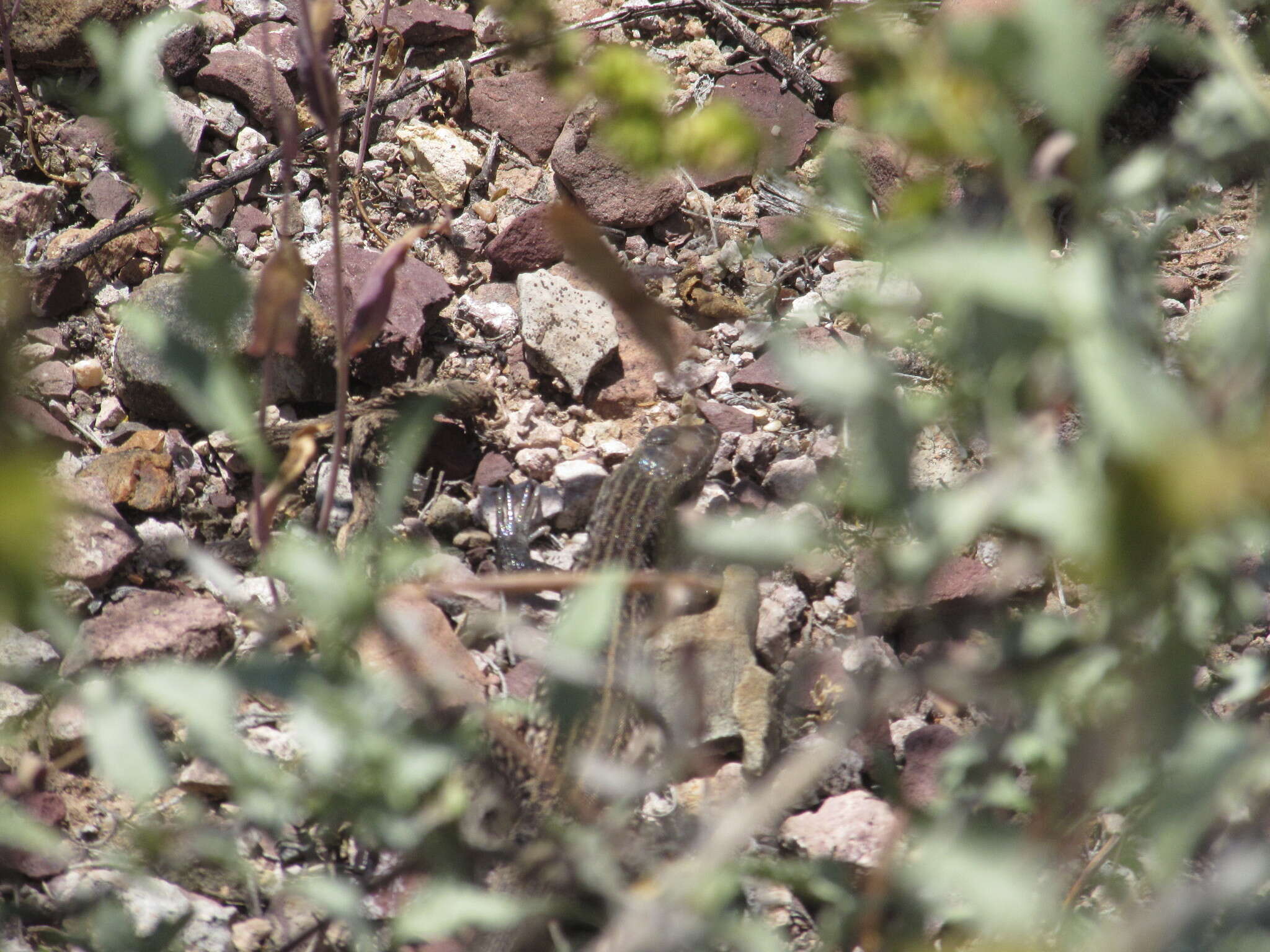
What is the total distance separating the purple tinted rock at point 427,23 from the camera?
3.94m

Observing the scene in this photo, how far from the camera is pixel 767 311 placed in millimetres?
3547

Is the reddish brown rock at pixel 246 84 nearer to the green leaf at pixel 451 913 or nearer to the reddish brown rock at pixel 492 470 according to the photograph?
the reddish brown rock at pixel 492 470

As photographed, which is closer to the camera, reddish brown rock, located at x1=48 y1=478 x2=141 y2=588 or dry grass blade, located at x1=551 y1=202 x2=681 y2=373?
dry grass blade, located at x1=551 y1=202 x2=681 y2=373

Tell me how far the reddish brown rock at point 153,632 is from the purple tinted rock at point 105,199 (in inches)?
57.1

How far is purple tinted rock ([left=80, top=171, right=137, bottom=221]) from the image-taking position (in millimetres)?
3381

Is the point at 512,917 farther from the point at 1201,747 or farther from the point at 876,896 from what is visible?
the point at 1201,747

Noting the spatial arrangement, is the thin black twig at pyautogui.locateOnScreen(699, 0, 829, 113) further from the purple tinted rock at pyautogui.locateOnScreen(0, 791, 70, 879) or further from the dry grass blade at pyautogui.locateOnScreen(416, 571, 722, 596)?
the purple tinted rock at pyautogui.locateOnScreen(0, 791, 70, 879)

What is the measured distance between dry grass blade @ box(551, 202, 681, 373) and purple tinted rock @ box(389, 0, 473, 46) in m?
3.35

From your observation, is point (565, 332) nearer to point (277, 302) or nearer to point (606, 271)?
point (277, 302)

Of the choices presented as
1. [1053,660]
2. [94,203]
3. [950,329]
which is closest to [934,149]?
[950,329]

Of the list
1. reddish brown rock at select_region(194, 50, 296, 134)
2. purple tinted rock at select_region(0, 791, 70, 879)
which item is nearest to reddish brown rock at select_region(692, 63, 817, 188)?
reddish brown rock at select_region(194, 50, 296, 134)

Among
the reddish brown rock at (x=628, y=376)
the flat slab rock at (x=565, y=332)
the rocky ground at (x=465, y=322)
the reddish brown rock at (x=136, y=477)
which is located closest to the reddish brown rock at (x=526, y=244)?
the rocky ground at (x=465, y=322)

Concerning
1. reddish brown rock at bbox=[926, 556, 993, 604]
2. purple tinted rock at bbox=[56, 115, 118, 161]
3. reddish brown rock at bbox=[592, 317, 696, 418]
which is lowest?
reddish brown rock at bbox=[926, 556, 993, 604]

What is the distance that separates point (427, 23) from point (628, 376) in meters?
1.68
